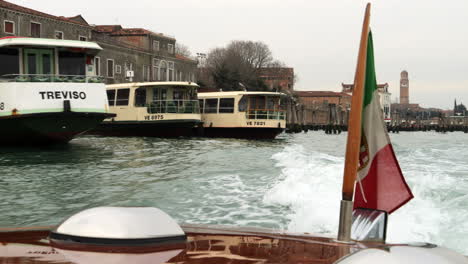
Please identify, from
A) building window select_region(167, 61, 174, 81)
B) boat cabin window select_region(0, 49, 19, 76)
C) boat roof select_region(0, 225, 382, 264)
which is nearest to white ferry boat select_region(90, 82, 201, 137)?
boat cabin window select_region(0, 49, 19, 76)

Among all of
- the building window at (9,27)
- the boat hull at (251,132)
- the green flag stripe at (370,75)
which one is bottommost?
the boat hull at (251,132)

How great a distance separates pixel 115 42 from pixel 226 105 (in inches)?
682

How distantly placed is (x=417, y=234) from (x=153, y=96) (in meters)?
20.9

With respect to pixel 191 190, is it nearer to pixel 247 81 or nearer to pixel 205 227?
pixel 205 227

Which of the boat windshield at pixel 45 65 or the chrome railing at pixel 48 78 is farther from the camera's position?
the boat windshield at pixel 45 65

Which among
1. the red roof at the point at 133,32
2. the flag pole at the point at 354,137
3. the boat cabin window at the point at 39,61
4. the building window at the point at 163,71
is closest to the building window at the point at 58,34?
the red roof at the point at 133,32

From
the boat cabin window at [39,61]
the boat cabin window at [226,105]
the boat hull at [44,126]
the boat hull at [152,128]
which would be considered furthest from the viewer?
the boat cabin window at [226,105]

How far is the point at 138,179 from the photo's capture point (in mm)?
9211

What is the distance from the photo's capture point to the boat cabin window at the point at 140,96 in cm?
2469

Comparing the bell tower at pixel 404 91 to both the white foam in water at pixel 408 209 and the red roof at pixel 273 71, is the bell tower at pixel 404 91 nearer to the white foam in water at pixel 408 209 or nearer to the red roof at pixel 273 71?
the red roof at pixel 273 71

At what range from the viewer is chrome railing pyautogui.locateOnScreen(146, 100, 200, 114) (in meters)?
24.5

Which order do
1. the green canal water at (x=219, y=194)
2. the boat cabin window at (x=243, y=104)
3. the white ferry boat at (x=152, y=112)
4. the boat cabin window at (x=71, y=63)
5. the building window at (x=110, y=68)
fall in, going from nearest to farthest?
1. the green canal water at (x=219, y=194)
2. the boat cabin window at (x=71, y=63)
3. the white ferry boat at (x=152, y=112)
4. the boat cabin window at (x=243, y=104)
5. the building window at (x=110, y=68)

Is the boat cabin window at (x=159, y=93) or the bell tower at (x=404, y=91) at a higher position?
the bell tower at (x=404, y=91)

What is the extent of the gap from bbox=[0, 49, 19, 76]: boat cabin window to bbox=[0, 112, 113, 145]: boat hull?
1.95 metres
